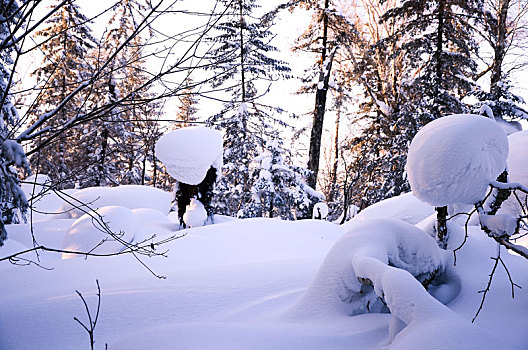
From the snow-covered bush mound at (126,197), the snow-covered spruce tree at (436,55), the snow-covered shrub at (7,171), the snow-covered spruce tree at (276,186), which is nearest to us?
the snow-covered shrub at (7,171)

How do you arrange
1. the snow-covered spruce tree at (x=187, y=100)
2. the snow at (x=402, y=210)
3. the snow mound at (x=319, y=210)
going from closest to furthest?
the snow-covered spruce tree at (x=187, y=100) < the snow at (x=402, y=210) < the snow mound at (x=319, y=210)

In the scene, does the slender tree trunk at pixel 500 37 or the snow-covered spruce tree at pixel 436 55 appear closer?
the snow-covered spruce tree at pixel 436 55

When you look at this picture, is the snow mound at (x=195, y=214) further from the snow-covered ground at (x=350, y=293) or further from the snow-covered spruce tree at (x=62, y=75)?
the snow-covered spruce tree at (x=62, y=75)

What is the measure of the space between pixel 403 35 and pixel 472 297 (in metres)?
10.4

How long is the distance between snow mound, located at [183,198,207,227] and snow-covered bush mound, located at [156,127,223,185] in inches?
29.1

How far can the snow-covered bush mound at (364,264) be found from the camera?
7.29 ft

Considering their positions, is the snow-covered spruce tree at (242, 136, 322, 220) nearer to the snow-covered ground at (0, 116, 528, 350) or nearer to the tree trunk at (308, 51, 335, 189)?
the tree trunk at (308, 51, 335, 189)

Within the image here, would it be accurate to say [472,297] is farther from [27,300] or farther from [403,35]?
[403,35]

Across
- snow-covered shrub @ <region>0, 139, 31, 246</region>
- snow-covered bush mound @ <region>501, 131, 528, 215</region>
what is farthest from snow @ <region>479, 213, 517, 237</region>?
snow-covered shrub @ <region>0, 139, 31, 246</region>

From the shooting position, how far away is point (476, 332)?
1.45 m

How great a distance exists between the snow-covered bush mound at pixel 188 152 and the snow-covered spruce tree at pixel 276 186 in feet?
10.9

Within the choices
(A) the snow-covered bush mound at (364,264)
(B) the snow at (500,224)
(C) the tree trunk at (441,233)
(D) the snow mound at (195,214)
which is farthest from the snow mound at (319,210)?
(B) the snow at (500,224)

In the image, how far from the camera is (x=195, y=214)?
760 centimetres

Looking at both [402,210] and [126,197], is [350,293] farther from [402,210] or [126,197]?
[126,197]
